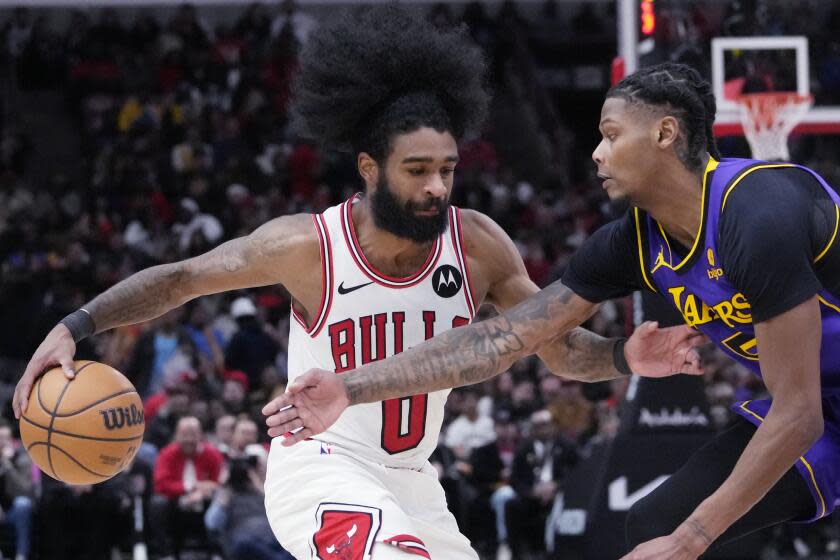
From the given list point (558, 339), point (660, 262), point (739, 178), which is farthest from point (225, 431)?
point (739, 178)

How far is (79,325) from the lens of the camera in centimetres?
476

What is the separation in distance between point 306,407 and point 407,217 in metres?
0.92

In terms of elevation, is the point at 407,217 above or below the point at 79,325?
above

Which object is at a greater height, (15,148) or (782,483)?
(15,148)

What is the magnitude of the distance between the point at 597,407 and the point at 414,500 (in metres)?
7.41

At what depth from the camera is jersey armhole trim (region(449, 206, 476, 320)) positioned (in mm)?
4770

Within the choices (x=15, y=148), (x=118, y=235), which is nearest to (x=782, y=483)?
(x=118, y=235)

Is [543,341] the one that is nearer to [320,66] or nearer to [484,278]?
[484,278]

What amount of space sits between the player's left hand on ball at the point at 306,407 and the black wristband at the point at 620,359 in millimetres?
1226

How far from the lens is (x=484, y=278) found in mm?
4879

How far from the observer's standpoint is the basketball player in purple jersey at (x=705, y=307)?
3.64 m

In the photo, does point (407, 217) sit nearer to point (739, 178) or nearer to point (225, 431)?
point (739, 178)

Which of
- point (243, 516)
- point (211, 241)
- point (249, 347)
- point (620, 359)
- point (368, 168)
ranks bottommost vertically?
point (243, 516)

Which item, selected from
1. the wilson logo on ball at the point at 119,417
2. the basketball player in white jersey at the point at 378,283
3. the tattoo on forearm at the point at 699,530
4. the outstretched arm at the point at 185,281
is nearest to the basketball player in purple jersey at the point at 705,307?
the tattoo on forearm at the point at 699,530
